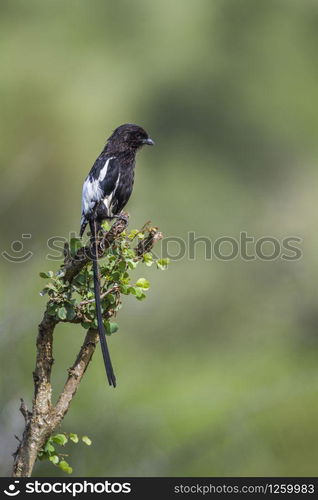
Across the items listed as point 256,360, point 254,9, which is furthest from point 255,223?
point 254,9

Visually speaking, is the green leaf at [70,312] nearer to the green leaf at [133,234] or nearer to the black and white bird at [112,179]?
the green leaf at [133,234]

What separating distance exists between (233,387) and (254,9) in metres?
9.41

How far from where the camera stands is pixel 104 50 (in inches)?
625

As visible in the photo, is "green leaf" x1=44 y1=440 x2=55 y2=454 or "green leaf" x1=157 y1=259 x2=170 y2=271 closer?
"green leaf" x1=44 y1=440 x2=55 y2=454

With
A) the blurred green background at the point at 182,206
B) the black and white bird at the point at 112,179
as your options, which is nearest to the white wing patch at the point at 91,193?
the black and white bird at the point at 112,179

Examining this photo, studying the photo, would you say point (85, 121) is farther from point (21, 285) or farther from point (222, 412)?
point (222, 412)

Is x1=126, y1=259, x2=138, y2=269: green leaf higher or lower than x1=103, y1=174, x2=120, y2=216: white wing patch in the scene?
lower

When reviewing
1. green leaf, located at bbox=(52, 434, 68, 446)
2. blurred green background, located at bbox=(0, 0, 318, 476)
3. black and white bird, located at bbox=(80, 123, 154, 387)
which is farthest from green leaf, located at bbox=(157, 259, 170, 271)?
blurred green background, located at bbox=(0, 0, 318, 476)

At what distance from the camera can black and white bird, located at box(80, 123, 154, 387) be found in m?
5.25

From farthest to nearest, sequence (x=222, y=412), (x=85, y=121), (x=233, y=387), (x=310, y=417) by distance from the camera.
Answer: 1. (x=85, y=121)
2. (x=233, y=387)
3. (x=222, y=412)
4. (x=310, y=417)

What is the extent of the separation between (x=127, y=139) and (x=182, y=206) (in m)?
6.86

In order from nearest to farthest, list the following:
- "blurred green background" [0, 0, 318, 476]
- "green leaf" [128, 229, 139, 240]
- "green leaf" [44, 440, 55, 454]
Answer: "green leaf" [44, 440, 55, 454]
"green leaf" [128, 229, 139, 240]
"blurred green background" [0, 0, 318, 476]

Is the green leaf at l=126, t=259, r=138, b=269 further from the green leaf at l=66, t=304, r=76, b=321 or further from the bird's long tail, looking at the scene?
the green leaf at l=66, t=304, r=76, b=321

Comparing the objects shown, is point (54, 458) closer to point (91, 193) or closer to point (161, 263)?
point (161, 263)
